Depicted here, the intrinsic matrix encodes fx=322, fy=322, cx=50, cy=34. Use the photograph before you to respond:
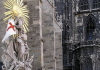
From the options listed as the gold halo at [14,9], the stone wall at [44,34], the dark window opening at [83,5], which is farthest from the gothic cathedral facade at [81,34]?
the gold halo at [14,9]

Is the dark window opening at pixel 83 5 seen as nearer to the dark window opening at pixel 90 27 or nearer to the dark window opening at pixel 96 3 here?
the dark window opening at pixel 96 3

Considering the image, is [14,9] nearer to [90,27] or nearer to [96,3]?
[90,27]

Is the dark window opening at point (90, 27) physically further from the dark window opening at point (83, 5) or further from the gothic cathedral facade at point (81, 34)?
the dark window opening at point (83, 5)

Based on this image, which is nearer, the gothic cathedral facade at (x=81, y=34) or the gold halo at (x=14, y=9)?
the gold halo at (x=14, y=9)

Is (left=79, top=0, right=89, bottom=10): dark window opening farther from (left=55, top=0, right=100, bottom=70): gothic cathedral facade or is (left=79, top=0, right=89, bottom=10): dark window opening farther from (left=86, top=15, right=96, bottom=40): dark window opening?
(left=86, top=15, right=96, bottom=40): dark window opening

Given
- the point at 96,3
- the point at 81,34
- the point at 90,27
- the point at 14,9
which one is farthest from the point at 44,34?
the point at 96,3

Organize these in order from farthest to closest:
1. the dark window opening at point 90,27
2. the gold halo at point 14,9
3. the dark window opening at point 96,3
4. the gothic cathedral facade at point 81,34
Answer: the dark window opening at point 96,3, the dark window opening at point 90,27, the gothic cathedral facade at point 81,34, the gold halo at point 14,9

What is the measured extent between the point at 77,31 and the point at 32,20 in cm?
2076

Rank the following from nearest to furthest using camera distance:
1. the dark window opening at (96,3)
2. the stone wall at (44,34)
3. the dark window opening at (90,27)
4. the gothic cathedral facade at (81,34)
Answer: the stone wall at (44,34) → the gothic cathedral facade at (81,34) → the dark window opening at (90,27) → the dark window opening at (96,3)

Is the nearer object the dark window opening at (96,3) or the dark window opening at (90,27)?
the dark window opening at (90,27)

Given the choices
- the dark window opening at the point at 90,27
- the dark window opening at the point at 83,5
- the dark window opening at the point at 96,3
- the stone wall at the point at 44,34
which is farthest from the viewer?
the dark window opening at the point at 83,5

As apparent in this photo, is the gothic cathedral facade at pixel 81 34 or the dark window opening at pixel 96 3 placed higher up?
the dark window opening at pixel 96 3

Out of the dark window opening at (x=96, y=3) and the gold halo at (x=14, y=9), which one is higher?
the dark window opening at (x=96, y=3)

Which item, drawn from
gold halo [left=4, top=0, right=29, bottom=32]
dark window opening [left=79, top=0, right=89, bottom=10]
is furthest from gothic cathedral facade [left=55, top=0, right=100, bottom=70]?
gold halo [left=4, top=0, right=29, bottom=32]
